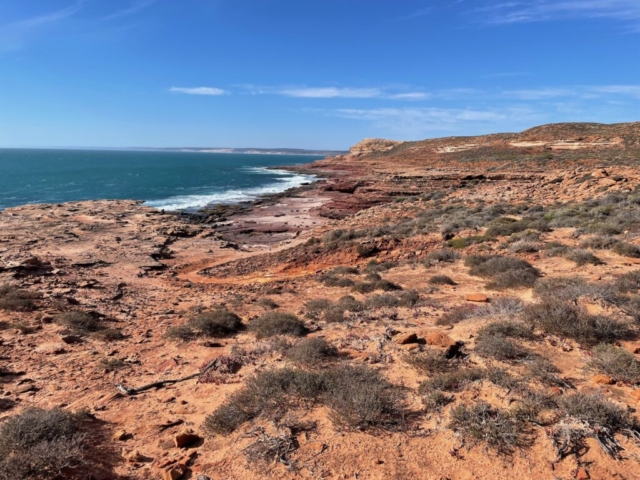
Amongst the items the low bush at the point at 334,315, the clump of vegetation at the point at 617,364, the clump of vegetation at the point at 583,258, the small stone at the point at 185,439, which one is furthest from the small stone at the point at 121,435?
the clump of vegetation at the point at 583,258

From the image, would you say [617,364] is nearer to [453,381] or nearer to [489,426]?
[453,381]

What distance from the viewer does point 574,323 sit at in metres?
6.36

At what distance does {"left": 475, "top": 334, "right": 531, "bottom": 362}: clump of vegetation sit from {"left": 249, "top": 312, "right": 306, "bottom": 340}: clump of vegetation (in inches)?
159

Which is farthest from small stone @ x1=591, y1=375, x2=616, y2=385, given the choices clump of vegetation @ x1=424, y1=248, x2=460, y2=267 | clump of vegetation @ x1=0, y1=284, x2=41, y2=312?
clump of vegetation @ x1=0, y1=284, x2=41, y2=312

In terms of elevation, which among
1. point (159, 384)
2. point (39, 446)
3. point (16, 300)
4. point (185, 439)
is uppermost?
point (39, 446)

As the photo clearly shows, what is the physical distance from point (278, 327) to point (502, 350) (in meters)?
4.88

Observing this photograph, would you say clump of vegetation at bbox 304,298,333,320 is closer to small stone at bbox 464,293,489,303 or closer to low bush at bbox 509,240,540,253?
small stone at bbox 464,293,489,303

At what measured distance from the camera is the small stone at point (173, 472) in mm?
4157

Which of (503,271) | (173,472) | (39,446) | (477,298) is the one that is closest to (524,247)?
(503,271)

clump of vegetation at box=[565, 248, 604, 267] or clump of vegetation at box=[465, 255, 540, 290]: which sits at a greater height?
clump of vegetation at box=[565, 248, 604, 267]

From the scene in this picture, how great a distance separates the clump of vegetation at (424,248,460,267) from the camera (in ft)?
47.2

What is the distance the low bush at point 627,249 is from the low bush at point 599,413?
30.1 feet

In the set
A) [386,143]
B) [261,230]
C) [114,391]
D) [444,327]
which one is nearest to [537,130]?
[386,143]

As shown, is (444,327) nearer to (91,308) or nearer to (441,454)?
(441,454)
